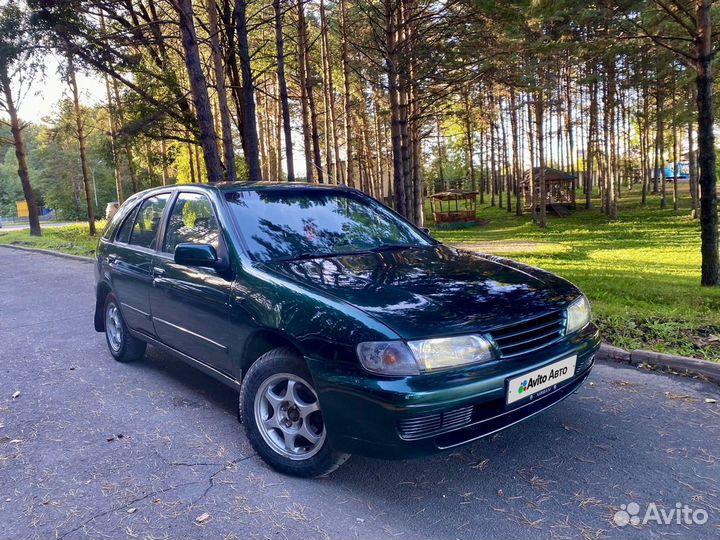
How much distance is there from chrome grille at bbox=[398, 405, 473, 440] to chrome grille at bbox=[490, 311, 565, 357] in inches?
15.0

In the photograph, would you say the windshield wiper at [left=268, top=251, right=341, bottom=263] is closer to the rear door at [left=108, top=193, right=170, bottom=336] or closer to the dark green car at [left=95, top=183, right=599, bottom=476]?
the dark green car at [left=95, top=183, right=599, bottom=476]

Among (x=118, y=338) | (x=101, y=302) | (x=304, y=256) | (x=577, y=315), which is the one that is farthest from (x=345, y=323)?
(x=101, y=302)

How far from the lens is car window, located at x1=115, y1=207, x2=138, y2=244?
4.74 meters

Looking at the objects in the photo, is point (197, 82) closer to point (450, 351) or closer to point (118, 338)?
point (118, 338)

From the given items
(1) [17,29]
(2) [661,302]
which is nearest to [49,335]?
(2) [661,302]

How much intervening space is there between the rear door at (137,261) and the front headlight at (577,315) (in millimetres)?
3192

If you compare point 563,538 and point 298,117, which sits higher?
point 298,117

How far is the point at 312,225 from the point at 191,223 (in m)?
0.95

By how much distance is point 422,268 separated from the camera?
10.6ft

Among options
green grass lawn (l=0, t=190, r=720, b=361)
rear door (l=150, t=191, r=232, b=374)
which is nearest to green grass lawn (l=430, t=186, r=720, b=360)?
green grass lawn (l=0, t=190, r=720, b=361)

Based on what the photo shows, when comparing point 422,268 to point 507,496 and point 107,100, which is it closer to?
point 507,496

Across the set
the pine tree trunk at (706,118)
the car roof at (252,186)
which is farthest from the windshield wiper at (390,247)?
the pine tree trunk at (706,118)

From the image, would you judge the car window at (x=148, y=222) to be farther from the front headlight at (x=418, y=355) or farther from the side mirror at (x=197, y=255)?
the front headlight at (x=418, y=355)

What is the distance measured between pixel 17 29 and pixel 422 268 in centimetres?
1342
